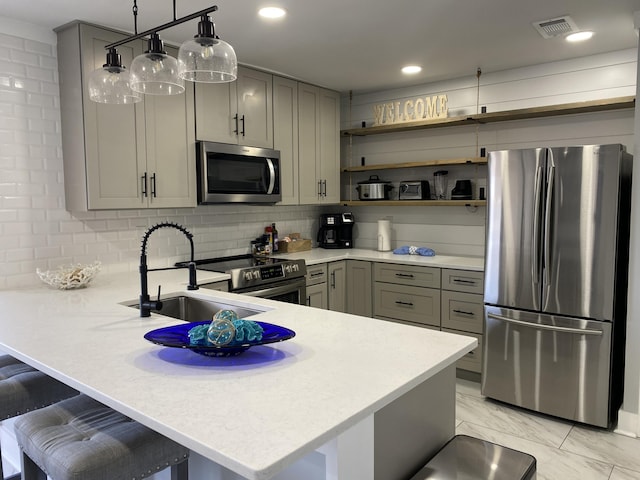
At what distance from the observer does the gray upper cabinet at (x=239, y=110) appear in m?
3.58

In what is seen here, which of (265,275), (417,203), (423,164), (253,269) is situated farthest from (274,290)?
(423,164)

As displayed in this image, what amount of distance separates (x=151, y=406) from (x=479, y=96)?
3879mm

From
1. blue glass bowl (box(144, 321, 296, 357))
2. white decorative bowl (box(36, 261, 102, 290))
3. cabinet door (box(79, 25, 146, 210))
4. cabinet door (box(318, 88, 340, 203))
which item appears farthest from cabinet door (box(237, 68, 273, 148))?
blue glass bowl (box(144, 321, 296, 357))

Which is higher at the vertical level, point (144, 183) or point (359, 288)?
point (144, 183)

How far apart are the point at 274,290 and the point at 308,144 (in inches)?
60.4

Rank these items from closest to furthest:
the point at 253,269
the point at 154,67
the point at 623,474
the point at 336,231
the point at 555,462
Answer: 1. the point at 154,67
2. the point at 623,474
3. the point at 555,462
4. the point at 253,269
5. the point at 336,231

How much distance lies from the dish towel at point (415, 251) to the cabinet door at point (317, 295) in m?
0.80

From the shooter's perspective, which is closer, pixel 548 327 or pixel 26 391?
pixel 26 391

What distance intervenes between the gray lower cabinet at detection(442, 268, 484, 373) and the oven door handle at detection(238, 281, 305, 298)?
1145mm

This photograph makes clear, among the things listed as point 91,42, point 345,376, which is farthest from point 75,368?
point 91,42

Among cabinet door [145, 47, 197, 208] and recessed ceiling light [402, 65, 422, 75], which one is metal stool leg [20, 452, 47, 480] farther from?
recessed ceiling light [402, 65, 422, 75]

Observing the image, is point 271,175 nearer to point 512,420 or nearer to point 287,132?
point 287,132

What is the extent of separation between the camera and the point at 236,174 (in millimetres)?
3752

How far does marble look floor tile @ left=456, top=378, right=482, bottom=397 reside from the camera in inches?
145
